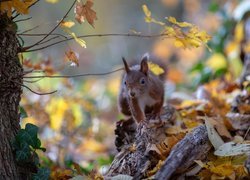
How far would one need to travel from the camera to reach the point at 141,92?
3.18 meters

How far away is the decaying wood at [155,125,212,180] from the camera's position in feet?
6.53

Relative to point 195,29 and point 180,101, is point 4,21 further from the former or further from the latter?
point 180,101

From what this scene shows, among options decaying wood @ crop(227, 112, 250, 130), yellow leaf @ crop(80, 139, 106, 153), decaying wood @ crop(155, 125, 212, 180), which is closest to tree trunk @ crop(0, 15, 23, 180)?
decaying wood @ crop(155, 125, 212, 180)

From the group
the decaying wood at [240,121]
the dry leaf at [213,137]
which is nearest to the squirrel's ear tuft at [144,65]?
the decaying wood at [240,121]

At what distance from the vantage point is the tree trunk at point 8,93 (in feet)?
6.60

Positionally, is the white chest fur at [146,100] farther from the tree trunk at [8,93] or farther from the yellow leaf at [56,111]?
the tree trunk at [8,93]

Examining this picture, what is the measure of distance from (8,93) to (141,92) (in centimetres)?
127

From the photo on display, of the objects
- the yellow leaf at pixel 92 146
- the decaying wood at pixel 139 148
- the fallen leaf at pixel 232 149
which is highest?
the yellow leaf at pixel 92 146

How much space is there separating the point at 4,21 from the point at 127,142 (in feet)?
3.29

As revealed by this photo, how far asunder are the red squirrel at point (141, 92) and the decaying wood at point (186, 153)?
2.66 feet

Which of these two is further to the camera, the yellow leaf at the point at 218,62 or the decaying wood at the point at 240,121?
the yellow leaf at the point at 218,62

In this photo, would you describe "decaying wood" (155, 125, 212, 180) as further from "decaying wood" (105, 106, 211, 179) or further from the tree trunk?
the tree trunk

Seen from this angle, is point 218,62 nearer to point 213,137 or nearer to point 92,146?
point 92,146

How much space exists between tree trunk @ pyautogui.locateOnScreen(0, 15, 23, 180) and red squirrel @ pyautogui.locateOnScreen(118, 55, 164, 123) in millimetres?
1043
